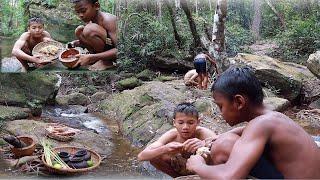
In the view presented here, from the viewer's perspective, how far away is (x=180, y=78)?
4.84 meters

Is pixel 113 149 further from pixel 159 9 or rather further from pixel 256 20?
pixel 256 20

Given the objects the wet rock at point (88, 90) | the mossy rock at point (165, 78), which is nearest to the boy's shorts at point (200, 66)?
the mossy rock at point (165, 78)

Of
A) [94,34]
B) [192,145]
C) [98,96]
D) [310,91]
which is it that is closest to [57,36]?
[94,34]

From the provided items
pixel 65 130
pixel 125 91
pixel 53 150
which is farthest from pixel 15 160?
pixel 125 91

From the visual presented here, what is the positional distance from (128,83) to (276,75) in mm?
1518

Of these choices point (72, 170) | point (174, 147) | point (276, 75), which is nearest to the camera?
point (174, 147)

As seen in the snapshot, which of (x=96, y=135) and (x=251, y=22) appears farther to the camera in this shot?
(x=251, y=22)

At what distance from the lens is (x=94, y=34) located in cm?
298

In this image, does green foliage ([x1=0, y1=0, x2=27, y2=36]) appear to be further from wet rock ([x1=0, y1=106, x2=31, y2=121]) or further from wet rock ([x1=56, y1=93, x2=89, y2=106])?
wet rock ([x1=56, y1=93, x2=89, y2=106])

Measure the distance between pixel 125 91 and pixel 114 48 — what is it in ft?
3.58

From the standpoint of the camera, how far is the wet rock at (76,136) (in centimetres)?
328

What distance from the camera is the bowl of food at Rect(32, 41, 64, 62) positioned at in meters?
3.10

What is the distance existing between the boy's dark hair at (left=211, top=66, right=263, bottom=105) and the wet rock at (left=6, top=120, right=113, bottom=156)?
7.03 ft

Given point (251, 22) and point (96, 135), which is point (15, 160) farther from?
point (251, 22)
